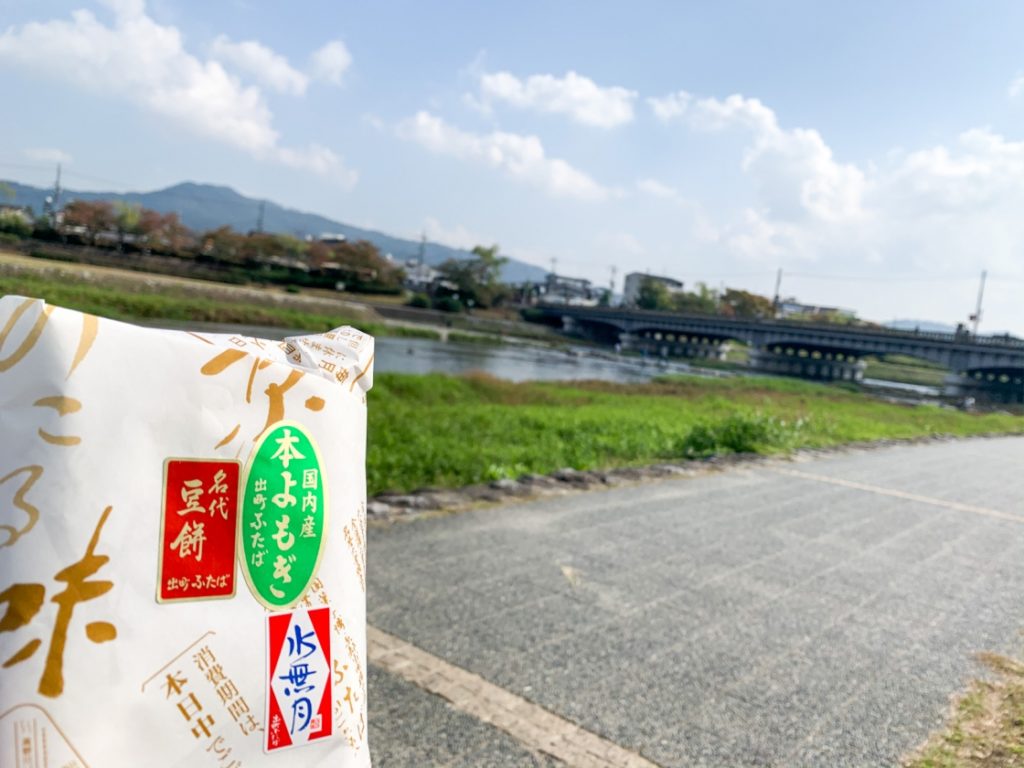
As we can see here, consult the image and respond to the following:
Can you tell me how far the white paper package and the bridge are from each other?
4509cm

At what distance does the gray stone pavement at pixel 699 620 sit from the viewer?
256 cm

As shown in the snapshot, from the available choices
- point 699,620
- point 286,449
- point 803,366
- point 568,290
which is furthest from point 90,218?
point 568,290

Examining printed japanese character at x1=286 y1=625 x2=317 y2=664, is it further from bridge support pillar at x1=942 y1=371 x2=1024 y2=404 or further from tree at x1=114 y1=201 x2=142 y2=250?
bridge support pillar at x1=942 y1=371 x2=1024 y2=404

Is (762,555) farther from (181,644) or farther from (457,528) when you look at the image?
(181,644)

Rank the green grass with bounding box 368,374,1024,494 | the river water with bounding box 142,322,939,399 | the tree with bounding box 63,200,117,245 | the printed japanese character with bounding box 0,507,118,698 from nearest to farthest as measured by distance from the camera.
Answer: the printed japanese character with bounding box 0,507,118,698, the green grass with bounding box 368,374,1024,494, the tree with bounding box 63,200,117,245, the river water with bounding box 142,322,939,399

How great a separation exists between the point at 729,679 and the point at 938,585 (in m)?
2.17

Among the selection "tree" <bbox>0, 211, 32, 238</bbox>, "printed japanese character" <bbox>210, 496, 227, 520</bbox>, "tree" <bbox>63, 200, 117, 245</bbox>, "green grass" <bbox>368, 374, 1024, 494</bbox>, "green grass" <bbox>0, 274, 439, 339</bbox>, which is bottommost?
"green grass" <bbox>368, 374, 1024, 494</bbox>

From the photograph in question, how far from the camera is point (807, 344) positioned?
4775 cm

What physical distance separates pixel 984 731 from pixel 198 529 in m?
2.80

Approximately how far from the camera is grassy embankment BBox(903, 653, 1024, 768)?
2412 mm

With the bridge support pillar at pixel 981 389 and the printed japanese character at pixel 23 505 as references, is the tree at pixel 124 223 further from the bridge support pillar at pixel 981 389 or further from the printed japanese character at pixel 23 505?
the bridge support pillar at pixel 981 389

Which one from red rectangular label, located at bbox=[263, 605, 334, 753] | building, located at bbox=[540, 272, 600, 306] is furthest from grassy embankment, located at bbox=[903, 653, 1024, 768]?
building, located at bbox=[540, 272, 600, 306]

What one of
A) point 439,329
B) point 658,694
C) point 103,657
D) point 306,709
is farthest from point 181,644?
point 439,329

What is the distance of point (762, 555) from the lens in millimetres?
4797
